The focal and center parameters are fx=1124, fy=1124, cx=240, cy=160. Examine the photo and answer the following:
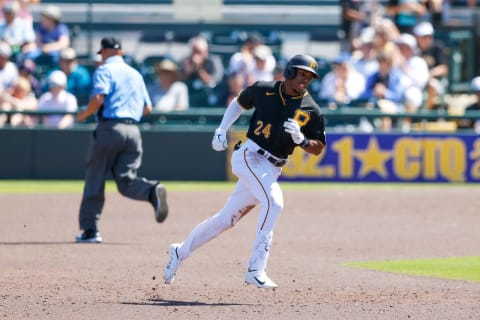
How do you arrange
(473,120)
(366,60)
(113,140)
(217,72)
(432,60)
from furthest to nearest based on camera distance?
1. (432,60)
2. (217,72)
3. (366,60)
4. (473,120)
5. (113,140)

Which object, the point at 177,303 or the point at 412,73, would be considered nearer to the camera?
the point at 177,303

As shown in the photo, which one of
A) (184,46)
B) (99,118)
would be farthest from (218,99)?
(99,118)

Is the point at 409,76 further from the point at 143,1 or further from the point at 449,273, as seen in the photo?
the point at 449,273

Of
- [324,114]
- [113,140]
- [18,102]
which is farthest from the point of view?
[18,102]

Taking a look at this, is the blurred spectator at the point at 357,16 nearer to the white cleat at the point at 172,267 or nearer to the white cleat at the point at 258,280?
the white cleat at the point at 172,267

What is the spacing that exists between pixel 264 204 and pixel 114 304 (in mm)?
1299

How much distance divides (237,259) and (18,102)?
9091 millimetres

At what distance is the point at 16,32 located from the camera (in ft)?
65.1

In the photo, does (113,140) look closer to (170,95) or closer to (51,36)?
(170,95)

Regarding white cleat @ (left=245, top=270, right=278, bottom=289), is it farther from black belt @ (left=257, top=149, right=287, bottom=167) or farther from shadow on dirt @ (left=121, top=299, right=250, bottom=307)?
black belt @ (left=257, top=149, right=287, bottom=167)

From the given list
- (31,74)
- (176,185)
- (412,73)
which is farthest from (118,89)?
(412,73)

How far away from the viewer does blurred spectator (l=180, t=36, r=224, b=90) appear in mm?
19062

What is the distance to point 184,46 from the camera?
21219mm

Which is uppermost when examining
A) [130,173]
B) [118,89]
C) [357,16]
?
[118,89]
